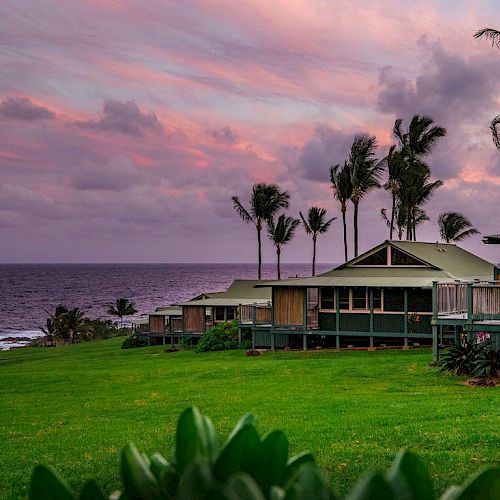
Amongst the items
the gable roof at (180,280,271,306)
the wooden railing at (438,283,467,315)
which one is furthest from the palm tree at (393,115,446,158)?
the wooden railing at (438,283,467,315)

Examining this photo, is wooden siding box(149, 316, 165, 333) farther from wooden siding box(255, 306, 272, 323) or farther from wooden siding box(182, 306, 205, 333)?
wooden siding box(255, 306, 272, 323)

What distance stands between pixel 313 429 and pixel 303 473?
12836mm

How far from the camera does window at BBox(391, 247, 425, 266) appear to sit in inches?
1465

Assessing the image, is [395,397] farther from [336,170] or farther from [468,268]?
[336,170]

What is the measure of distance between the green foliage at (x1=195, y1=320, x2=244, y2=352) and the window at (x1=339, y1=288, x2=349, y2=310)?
19.3 feet

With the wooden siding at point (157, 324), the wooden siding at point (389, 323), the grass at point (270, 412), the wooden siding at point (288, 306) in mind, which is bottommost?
the grass at point (270, 412)

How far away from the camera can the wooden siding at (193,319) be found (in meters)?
46.4

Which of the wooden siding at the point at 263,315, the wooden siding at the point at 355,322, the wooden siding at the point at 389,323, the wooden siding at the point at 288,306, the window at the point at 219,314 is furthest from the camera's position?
the window at the point at 219,314

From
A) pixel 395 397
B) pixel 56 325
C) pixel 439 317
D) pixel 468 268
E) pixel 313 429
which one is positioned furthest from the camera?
pixel 56 325

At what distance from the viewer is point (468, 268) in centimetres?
3938

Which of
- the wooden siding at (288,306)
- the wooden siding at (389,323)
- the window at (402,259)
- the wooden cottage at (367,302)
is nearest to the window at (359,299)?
the wooden cottage at (367,302)

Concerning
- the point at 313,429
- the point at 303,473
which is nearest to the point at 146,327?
the point at 313,429

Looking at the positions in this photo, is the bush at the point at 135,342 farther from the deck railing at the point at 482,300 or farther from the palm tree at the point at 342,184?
the deck railing at the point at 482,300

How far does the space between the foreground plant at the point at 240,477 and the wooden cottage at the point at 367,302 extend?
31621 millimetres
